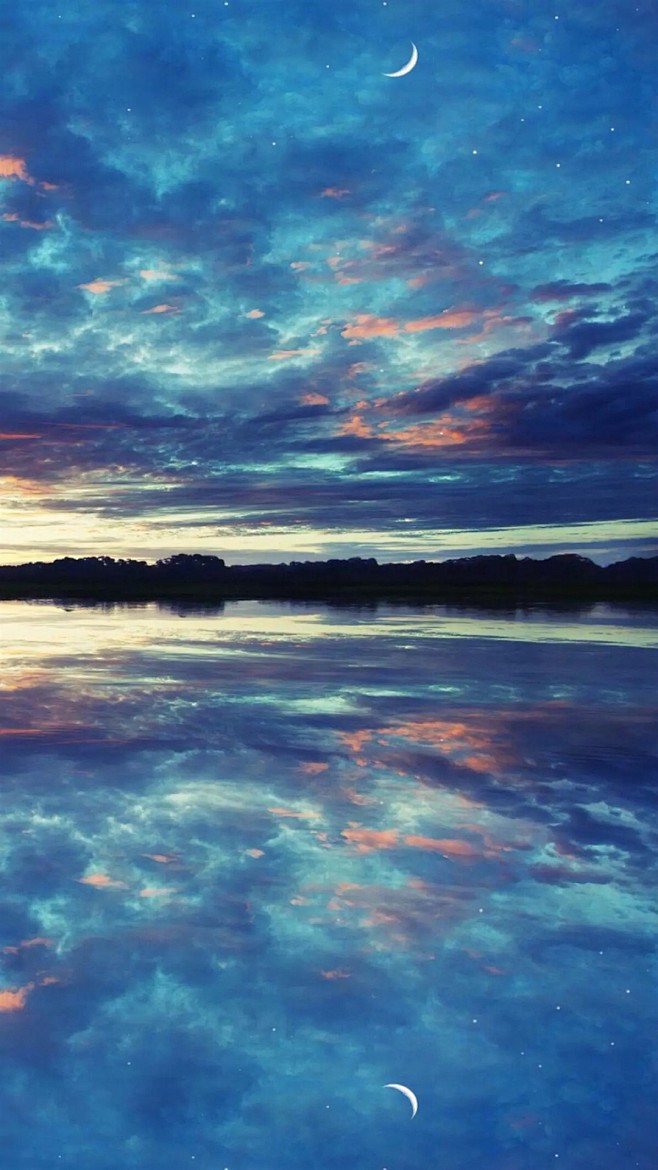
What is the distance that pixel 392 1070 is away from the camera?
504cm

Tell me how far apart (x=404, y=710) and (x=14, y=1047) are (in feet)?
26.9

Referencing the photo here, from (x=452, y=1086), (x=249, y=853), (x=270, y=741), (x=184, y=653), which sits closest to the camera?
(x=452, y=1086)

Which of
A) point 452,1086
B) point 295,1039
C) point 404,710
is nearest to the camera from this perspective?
point 452,1086

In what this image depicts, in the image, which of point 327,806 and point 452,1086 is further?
point 327,806

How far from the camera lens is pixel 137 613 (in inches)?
1351

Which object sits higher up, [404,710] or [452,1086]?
[404,710]

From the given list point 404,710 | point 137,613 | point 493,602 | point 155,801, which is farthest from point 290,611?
point 155,801

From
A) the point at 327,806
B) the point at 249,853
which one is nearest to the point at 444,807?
the point at 327,806

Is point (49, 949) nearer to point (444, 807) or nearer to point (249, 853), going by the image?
point (249, 853)

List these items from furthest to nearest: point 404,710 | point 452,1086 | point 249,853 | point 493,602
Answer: point 493,602 < point 404,710 < point 249,853 < point 452,1086

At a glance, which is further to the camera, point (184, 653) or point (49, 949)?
point (184, 653)

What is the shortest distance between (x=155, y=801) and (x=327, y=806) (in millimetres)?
1520

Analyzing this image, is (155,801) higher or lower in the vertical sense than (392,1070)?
higher

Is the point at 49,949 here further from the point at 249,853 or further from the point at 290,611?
the point at 290,611
